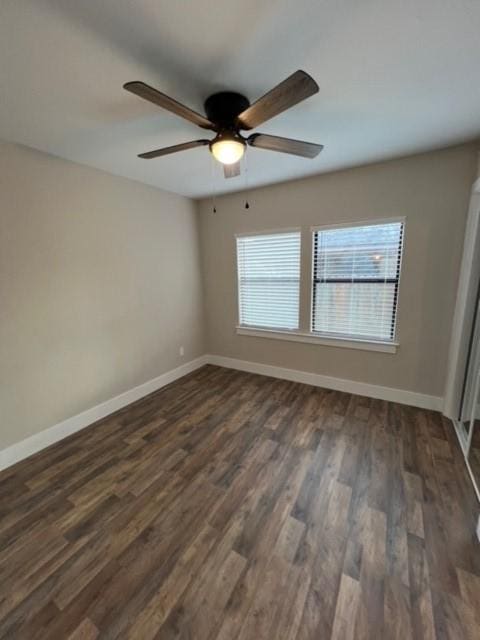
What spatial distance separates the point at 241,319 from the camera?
400 cm

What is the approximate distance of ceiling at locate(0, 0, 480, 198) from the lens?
3.58ft

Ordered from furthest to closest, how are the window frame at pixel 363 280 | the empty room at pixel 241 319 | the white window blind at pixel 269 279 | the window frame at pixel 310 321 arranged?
the white window blind at pixel 269 279 < the window frame at pixel 310 321 < the window frame at pixel 363 280 < the empty room at pixel 241 319

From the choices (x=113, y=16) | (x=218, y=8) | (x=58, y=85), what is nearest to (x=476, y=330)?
(x=218, y=8)

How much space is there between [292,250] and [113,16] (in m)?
2.64

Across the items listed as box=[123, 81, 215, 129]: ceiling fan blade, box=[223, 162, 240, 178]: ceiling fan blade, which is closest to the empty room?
box=[123, 81, 215, 129]: ceiling fan blade

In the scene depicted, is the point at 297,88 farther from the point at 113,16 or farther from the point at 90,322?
the point at 90,322

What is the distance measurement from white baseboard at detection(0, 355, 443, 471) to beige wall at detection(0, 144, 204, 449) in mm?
77

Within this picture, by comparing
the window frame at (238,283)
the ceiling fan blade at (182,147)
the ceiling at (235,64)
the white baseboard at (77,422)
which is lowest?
the white baseboard at (77,422)

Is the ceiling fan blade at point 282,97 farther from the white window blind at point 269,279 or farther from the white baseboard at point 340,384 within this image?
the white baseboard at point 340,384

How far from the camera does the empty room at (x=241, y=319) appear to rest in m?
1.20

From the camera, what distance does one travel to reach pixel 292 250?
134 inches

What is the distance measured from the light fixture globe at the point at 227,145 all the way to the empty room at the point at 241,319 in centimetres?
3

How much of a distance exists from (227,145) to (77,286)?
1.97 metres

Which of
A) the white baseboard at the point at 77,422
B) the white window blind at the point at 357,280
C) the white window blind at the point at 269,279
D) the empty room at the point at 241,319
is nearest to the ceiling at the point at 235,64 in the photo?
the empty room at the point at 241,319
